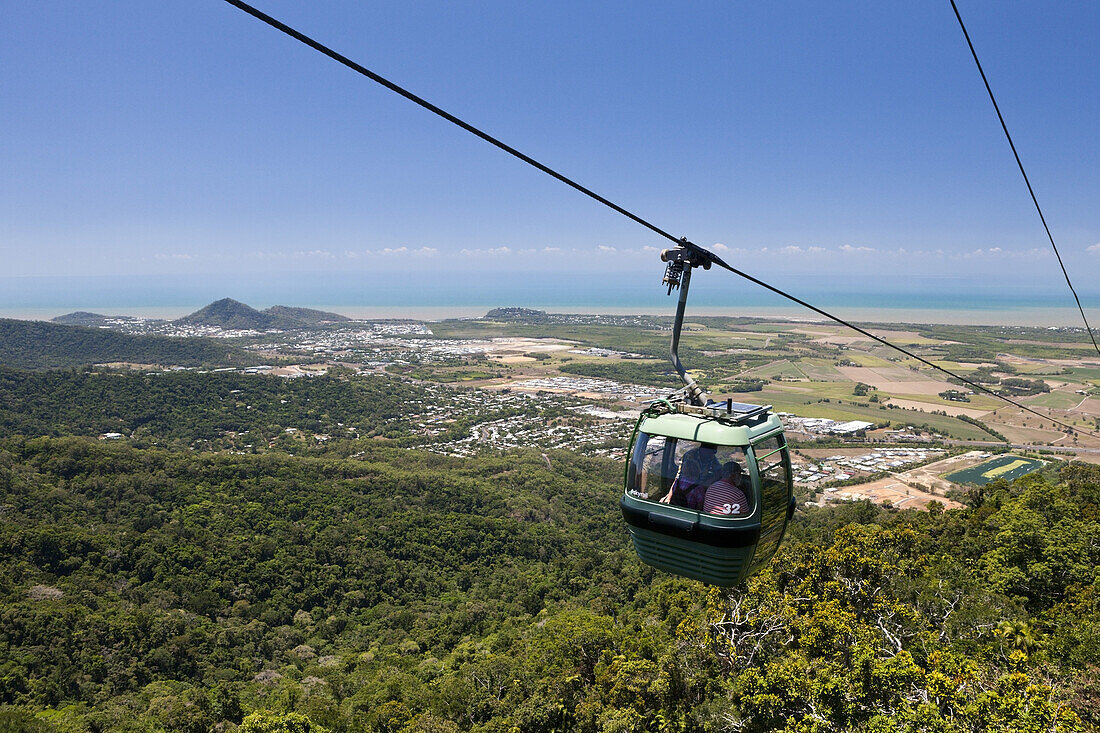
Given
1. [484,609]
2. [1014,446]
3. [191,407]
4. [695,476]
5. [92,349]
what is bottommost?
[484,609]

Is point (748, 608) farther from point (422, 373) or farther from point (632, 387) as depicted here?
point (422, 373)

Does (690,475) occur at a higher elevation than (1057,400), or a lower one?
higher

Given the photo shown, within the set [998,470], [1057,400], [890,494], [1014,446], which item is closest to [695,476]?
[890,494]

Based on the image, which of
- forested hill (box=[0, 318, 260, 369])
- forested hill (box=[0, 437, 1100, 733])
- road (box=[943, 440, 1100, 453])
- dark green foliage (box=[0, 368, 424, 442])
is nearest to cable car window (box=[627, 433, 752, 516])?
forested hill (box=[0, 437, 1100, 733])

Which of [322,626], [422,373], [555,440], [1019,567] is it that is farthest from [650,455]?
[422,373]

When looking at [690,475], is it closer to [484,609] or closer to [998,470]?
[484,609]

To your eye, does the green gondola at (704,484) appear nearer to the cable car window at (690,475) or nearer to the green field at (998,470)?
the cable car window at (690,475)

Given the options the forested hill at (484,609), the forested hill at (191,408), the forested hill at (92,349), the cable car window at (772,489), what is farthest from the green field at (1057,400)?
the forested hill at (92,349)

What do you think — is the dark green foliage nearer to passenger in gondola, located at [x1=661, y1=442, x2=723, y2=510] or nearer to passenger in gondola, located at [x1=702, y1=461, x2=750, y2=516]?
passenger in gondola, located at [x1=661, y1=442, x2=723, y2=510]
